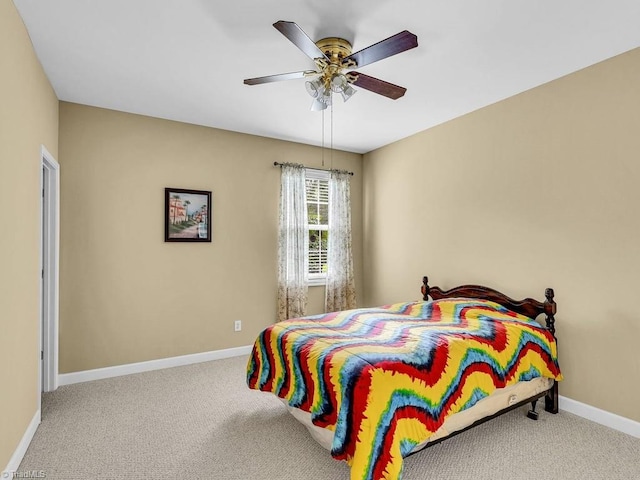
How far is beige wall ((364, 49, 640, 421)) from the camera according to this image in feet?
8.61

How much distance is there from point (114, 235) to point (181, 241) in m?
0.64

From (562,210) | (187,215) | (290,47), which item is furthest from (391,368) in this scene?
(187,215)

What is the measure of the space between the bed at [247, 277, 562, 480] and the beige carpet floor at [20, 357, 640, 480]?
187 millimetres

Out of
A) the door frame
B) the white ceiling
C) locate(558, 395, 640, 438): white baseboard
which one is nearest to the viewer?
the white ceiling

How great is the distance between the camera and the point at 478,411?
7.77 feet

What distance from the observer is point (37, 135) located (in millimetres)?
2678

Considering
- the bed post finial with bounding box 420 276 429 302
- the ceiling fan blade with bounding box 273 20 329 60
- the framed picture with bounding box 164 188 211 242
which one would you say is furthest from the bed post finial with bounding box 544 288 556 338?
the framed picture with bounding box 164 188 211 242

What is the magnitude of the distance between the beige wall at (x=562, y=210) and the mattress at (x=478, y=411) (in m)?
0.46

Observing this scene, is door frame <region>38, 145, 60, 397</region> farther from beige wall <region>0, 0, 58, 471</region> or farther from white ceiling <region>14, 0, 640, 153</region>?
white ceiling <region>14, 0, 640, 153</region>

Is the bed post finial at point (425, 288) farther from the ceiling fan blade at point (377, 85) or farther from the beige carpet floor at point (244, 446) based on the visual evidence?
the ceiling fan blade at point (377, 85)

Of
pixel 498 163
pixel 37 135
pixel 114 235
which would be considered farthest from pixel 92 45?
pixel 498 163

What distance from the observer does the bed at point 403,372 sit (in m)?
1.89

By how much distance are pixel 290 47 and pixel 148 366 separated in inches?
131

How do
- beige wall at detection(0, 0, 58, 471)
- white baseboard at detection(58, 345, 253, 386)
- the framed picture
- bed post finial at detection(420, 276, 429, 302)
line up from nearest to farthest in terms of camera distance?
beige wall at detection(0, 0, 58, 471), white baseboard at detection(58, 345, 253, 386), the framed picture, bed post finial at detection(420, 276, 429, 302)
